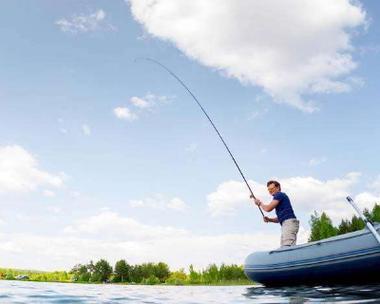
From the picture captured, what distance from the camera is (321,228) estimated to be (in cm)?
5281

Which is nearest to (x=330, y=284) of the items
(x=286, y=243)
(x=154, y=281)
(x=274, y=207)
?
(x=286, y=243)

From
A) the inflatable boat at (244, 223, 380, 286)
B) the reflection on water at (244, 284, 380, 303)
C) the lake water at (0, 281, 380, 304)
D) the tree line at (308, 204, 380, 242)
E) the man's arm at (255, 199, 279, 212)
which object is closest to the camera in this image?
the reflection on water at (244, 284, 380, 303)

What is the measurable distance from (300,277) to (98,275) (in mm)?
27391

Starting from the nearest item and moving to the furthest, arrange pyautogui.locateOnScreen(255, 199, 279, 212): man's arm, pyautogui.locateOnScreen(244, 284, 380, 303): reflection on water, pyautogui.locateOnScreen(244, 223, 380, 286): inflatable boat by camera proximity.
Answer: pyautogui.locateOnScreen(244, 284, 380, 303): reflection on water, pyautogui.locateOnScreen(244, 223, 380, 286): inflatable boat, pyautogui.locateOnScreen(255, 199, 279, 212): man's arm

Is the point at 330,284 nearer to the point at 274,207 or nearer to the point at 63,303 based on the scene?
the point at 274,207

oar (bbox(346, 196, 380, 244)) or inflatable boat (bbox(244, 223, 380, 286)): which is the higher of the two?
oar (bbox(346, 196, 380, 244))

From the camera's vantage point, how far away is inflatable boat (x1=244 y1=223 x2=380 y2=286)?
9891mm

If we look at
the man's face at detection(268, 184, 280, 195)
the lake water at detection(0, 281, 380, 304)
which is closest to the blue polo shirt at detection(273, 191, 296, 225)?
the man's face at detection(268, 184, 280, 195)

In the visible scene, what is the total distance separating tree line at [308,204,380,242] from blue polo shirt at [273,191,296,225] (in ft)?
127

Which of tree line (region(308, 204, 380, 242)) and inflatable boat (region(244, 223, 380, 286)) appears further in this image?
tree line (region(308, 204, 380, 242))

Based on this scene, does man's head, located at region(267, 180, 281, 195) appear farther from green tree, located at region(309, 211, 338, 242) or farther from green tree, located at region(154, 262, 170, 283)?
green tree, located at region(309, 211, 338, 242)

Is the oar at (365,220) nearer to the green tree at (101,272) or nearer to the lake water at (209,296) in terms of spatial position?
the lake water at (209,296)

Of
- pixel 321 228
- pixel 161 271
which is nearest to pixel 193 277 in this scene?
pixel 161 271

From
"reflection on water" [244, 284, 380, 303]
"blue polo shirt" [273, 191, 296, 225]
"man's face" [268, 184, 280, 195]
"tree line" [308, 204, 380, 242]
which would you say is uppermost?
"tree line" [308, 204, 380, 242]
